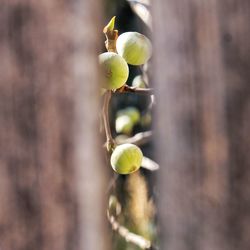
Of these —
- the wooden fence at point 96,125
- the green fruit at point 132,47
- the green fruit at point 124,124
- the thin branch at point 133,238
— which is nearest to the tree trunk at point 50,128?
the wooden fence at point 96,125

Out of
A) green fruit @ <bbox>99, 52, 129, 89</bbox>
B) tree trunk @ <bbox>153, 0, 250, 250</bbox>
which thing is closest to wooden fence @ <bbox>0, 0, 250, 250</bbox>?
tree trunk @ <bbox>153, 0, 250, 250</bbox>

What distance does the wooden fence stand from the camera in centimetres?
35

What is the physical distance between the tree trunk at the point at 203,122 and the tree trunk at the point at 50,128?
1.5 inches

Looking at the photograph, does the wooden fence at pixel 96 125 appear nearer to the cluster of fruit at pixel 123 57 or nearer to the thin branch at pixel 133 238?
the cluster of fruit at pixel 123 57

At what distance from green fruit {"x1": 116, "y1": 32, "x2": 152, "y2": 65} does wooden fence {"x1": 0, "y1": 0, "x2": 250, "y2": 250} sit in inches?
→ 22.4

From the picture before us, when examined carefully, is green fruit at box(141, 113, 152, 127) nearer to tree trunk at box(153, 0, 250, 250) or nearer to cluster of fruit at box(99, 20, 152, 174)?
cluster of fruit at box(99, 20, 152, 174)

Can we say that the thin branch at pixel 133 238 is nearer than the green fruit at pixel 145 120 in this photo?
Yes

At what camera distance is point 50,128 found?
1.18 ft

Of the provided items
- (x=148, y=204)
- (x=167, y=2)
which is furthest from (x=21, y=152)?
(x=148, y=204)

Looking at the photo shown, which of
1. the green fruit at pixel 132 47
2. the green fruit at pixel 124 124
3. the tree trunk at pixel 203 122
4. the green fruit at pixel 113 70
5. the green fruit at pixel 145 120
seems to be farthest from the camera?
the green fruit at pixel 145 120

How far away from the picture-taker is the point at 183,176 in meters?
0.36

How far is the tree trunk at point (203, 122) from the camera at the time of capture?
0.35m

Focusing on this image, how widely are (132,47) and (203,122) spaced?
59 centimetres

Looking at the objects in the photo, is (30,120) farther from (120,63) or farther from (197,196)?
(120,63)
